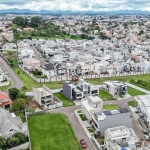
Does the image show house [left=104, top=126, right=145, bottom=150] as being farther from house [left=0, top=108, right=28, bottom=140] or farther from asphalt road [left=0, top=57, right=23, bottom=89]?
asphalt road [left=0, top=57, right=23, bottom=89]

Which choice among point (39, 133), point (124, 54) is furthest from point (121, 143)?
point (124, 54)

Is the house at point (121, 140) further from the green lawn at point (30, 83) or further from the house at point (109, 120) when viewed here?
the green lawn at point (30, 83)

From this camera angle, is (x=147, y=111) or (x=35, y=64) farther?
(x=35, y=64)

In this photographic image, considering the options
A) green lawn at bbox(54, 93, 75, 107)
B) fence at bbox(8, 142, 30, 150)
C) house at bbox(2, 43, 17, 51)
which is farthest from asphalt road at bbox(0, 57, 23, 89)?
fence at bbox(8, 142, 30, 150)

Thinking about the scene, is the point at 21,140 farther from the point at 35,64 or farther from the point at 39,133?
the point at 35,64

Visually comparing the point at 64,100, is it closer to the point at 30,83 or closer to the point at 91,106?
the point at 91,106

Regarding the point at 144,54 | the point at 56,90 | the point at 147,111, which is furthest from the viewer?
the point at 144,54
